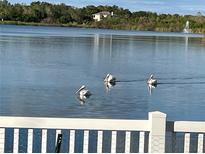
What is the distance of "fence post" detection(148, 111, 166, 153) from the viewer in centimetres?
707

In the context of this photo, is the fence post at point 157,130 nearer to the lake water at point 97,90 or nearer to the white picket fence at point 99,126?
the white picket fence at point 99,126

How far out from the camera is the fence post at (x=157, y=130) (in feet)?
23.2

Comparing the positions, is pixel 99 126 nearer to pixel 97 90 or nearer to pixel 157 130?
pixel 157 130

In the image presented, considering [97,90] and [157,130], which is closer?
[157,130]

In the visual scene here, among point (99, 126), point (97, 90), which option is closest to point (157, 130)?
point (99, 126)

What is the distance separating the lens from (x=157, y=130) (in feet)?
23.4

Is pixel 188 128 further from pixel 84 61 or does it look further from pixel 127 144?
pixel 84 61

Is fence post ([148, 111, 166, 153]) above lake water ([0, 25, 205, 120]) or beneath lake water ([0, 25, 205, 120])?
above

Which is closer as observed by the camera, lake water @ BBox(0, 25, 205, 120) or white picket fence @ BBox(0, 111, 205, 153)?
white picket fence @ BBox(0, 111, 205, 153)

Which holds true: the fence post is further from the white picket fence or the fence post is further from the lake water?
the lake water

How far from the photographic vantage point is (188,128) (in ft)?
23.8

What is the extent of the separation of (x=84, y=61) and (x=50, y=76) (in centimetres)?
1610

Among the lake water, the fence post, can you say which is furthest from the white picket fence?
the lake water

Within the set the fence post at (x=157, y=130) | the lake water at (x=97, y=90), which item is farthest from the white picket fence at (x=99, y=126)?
the lake water at (x=97, y=90)
